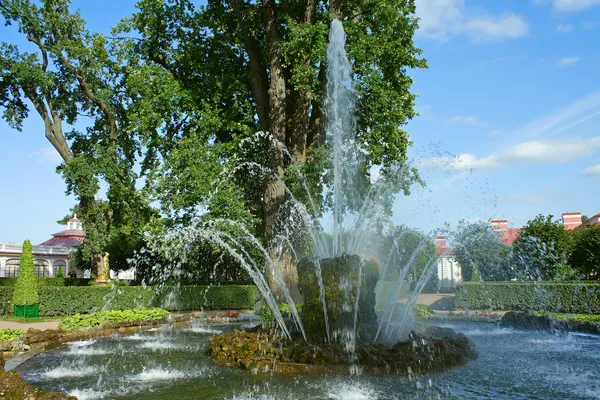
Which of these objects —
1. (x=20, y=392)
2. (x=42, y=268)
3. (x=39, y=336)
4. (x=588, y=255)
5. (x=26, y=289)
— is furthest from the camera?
(x=42, y=268)

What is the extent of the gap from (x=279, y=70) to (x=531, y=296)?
1375cm

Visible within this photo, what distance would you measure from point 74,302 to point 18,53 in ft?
40.9

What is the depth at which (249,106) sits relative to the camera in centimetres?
2056

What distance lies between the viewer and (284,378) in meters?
7.91

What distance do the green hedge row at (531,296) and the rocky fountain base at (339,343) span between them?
456 inches

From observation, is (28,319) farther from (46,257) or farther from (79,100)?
(46,257)

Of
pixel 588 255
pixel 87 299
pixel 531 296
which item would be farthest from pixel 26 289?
pixel 588 255

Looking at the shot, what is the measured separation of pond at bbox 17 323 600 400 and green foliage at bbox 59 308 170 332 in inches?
61.8

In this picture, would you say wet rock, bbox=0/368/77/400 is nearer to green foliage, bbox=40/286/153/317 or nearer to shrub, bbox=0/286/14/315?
green foliage, bbox=40/286/153/317

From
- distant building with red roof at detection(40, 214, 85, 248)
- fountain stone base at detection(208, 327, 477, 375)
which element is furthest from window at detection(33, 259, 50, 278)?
fountain stone base at detection(208, 327, 477, 375)

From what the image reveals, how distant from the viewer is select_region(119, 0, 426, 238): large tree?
56.5 ft

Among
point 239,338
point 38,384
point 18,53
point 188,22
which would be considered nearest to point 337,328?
point 239,338

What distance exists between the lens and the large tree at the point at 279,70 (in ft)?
56.5

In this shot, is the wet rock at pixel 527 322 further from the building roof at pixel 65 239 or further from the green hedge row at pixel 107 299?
the building roof at pixel 65 239
